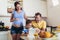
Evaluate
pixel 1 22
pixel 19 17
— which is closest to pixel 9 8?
pixel 1 22

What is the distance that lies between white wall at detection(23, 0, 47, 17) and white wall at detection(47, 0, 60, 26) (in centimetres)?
16

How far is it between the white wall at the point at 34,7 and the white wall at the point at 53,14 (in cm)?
16

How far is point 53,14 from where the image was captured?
14.1 ft

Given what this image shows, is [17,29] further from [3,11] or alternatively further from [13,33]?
[3,11]

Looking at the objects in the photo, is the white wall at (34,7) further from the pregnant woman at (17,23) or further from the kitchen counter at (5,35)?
the pregnant woman at (17,23)

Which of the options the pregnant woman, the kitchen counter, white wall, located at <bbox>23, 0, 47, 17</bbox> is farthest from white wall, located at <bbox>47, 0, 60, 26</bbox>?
the pregnant woman

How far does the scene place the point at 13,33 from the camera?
2600mm

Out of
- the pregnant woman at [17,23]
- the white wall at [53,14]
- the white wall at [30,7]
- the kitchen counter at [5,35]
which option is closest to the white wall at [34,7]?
the white wall at [30,7]

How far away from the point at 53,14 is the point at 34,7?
2.05ft

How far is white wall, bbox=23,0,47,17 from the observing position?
4.20 metres

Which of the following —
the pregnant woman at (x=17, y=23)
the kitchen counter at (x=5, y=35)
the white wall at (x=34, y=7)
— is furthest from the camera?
the white wall at (x=34, y=7)

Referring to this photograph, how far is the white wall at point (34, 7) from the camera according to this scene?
4.20 meters

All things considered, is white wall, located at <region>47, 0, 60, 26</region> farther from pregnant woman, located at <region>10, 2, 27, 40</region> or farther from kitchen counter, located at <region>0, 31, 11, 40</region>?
pregnant woman, located at <region>10, 2, 27, 40</region>

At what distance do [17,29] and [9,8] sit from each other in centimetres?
150
